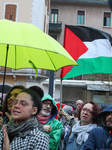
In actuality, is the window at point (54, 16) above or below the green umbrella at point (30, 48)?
above

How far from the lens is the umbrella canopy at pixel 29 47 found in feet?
9.30

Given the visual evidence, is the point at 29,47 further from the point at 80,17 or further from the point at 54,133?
the point at 80,17

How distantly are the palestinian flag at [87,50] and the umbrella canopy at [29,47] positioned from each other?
144 cm

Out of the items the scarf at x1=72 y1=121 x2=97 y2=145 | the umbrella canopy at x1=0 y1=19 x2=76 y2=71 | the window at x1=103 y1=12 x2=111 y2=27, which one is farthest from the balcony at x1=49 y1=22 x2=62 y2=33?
the scarf at x1=72 y1=121 x2=97 y2=145

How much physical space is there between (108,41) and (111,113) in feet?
9.07

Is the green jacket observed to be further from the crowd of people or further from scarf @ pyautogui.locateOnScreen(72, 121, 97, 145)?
scarf @ pyautogui.locateOnScreen(72, 121, 97, 145)

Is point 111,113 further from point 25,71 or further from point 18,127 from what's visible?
point 25,71

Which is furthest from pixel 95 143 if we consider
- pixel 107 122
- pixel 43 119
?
pixel 43 119

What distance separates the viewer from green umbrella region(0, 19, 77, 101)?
2846mm

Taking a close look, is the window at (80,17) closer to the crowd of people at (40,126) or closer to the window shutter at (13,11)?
the window shutter at (13,11)

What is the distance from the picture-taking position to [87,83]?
2430 centimetres

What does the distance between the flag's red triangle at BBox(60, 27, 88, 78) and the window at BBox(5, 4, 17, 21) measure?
13.8 m

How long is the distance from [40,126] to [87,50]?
3545 millimetres

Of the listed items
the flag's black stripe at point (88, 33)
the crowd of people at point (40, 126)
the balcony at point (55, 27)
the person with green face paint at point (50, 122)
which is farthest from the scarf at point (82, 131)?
the balcony at point (55, 27)
